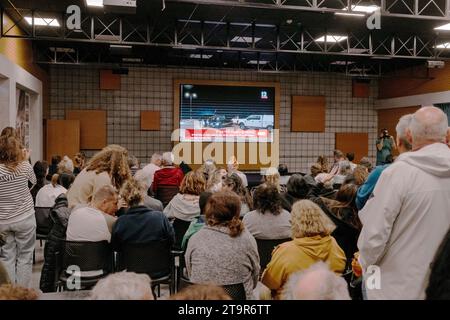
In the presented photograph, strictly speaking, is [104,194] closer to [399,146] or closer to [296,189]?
[296,189]

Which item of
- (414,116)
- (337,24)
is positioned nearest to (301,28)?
(337,24)

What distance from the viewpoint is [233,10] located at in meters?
8.20

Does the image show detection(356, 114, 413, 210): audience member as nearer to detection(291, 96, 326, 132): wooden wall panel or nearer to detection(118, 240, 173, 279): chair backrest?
detection(118, 240, 173, 279): chair backrest

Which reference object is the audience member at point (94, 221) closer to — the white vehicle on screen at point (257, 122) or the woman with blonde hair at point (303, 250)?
the woman with blonde hair at point (303, 250)

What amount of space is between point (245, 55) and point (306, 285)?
1201 centimetres

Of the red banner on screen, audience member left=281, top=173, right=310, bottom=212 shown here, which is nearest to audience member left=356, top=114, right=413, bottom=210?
audience member left=281, top=173, right=310, bottom=212

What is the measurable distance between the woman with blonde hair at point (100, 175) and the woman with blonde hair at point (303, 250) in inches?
70.6

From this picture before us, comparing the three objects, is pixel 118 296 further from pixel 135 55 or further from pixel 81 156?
pixel 135 55

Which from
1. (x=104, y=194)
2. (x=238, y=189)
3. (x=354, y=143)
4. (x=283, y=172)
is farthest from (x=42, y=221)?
(x=354, y=143)

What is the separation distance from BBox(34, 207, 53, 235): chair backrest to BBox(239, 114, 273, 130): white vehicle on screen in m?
9.27

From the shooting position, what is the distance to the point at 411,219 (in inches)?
79.0

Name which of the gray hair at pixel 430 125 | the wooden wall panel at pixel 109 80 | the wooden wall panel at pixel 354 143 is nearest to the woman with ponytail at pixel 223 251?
the gray hair at pixel 430 125

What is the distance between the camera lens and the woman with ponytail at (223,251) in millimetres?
2586

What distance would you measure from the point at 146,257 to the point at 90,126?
427 inches
